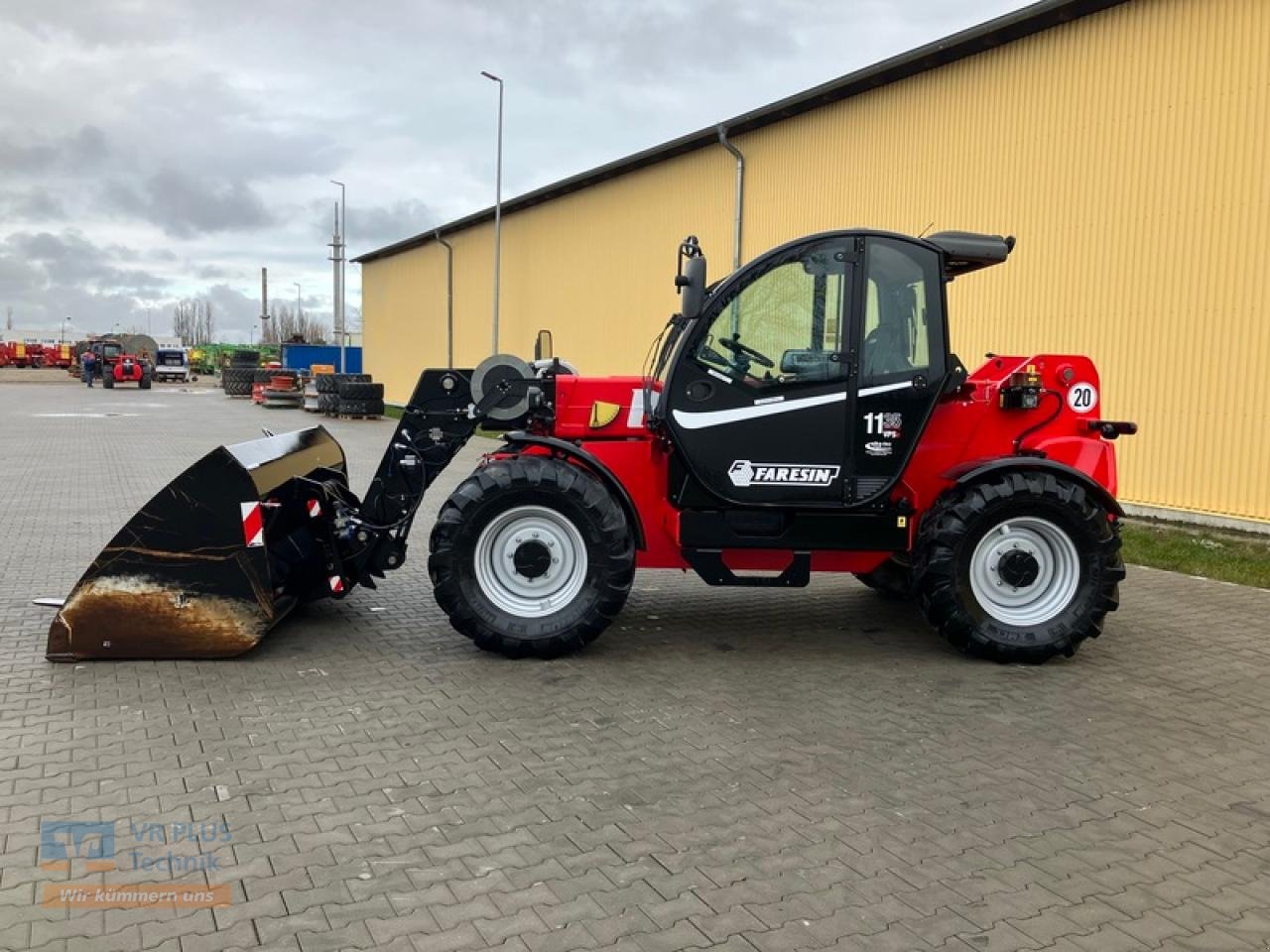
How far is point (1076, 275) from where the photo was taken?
12367 millimetres

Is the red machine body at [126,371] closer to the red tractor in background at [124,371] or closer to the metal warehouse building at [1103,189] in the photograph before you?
the red tractor in background at [124,371]

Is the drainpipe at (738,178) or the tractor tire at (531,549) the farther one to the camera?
the drainpipe at (738,178)

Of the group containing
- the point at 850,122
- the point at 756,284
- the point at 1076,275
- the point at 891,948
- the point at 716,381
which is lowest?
the point at 891,948

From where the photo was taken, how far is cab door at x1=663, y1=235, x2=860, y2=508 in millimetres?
5957

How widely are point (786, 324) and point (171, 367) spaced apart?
67.9 meters

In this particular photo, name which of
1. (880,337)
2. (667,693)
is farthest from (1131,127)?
(667,693)

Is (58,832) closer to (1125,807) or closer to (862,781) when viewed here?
(862,781)

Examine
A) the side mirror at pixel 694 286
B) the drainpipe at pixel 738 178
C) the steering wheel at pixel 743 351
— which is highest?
the drainpipe at pixel 738 178

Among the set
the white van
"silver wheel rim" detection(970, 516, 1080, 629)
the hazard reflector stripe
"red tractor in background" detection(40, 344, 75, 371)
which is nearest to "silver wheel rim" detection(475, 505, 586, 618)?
the hazard reflector stripe

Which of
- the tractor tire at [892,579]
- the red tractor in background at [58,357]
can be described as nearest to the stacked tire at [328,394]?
the tractor tire at [892,579]

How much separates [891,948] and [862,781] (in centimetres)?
127

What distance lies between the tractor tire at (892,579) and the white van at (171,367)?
217 ft

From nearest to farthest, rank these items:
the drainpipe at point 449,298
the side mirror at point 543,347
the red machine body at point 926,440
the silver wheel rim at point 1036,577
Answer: the silver wheel rim at point 1036,577 < the red machine body at point 926,440 < the side mirror at point 543,347 < the drainpipe at point 449,298

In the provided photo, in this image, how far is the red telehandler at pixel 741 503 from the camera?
5758 millimetres
